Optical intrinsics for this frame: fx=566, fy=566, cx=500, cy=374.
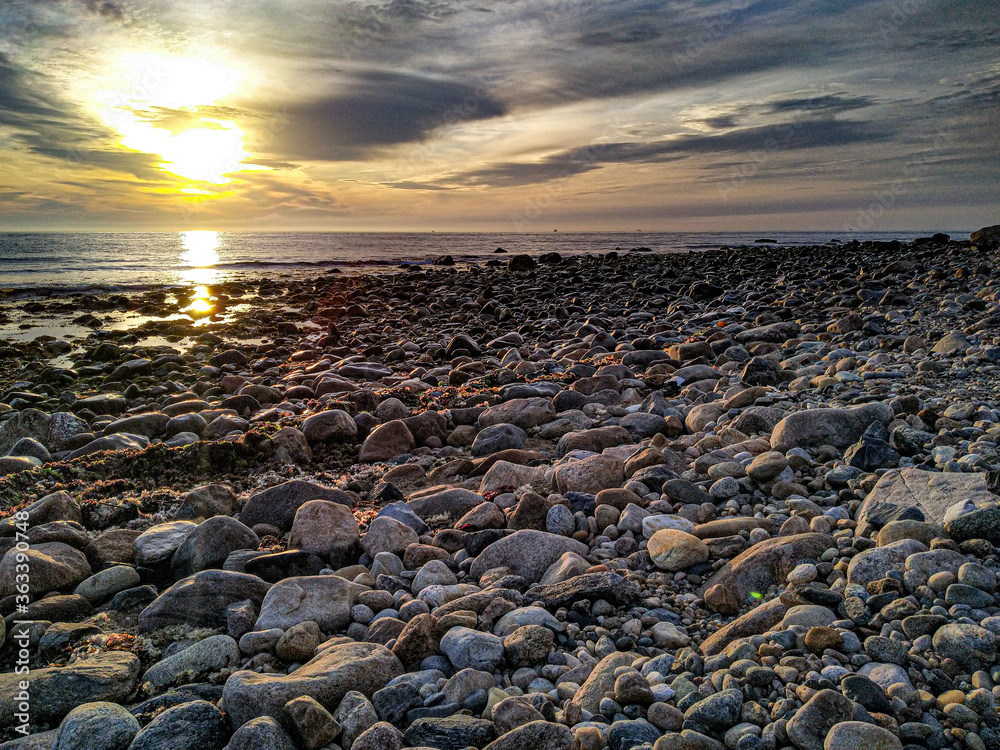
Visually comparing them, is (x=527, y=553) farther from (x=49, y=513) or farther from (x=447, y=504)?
(x=49, y=513)

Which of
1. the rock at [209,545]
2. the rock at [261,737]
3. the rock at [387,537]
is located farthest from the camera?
the rock at [387,537]

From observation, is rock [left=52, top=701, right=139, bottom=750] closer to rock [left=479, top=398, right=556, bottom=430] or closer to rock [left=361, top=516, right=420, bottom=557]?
rock [left=361, top=516, right=420, bottom=557]

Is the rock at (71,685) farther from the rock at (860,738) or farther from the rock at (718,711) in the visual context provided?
the rock at (860,738)

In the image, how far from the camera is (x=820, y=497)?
3.44 meters

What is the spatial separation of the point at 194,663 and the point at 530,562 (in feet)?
5.73

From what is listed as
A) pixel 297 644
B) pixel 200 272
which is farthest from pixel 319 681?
pixel 200 272

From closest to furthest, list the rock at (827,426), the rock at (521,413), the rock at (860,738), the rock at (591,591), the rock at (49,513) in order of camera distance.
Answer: the rock at (860,738) → the rock at (591,591) → the rock at (49,513) → the rock at (827,426) → the rock at (521,413)

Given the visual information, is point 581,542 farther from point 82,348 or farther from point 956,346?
point 82,348

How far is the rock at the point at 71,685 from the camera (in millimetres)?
2361

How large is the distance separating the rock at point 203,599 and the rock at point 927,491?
130 inches

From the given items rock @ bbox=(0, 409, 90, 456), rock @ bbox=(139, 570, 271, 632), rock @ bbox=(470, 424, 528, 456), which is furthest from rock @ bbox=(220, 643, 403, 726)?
rock @ bbox=(0, 409, 90, 456)

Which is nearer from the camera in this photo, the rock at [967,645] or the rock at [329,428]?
the rock at [967,645]

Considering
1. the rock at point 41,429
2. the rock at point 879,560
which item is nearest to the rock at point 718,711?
the rock at point 879,560

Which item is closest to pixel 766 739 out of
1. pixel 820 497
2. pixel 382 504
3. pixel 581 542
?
pixel 581 542
